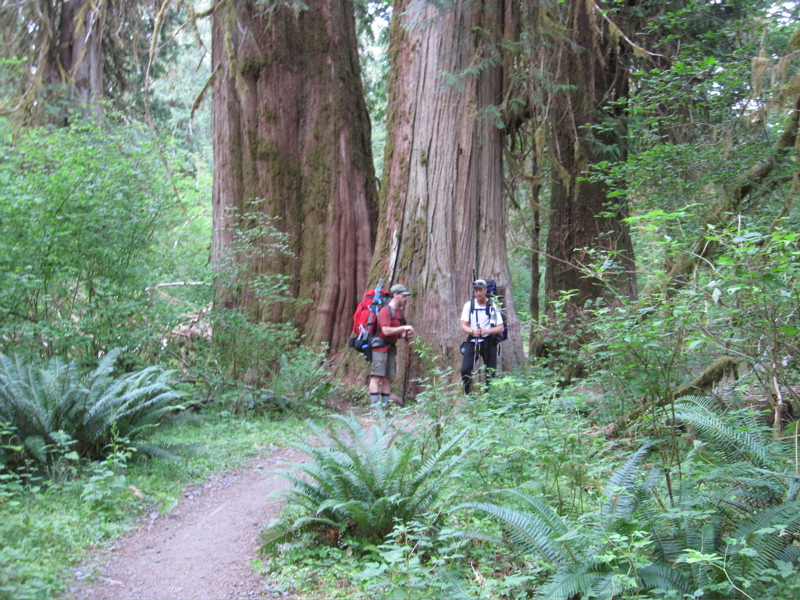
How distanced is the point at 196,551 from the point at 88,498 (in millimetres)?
974

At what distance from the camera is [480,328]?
825cm

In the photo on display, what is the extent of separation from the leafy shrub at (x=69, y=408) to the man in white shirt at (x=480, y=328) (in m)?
3.56

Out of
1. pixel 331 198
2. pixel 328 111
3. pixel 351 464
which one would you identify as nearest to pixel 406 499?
pixel 351 464

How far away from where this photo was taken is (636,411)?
5.82 meters

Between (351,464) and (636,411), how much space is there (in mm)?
2647

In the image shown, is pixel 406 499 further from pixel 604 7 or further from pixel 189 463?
pixel 604 7

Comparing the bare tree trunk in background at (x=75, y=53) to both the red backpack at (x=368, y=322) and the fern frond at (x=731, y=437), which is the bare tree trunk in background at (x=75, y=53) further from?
the fern frond at (x=731, y=437)

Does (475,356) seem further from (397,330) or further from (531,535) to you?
(531,535)

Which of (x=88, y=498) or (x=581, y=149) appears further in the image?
(x=581, y=149)

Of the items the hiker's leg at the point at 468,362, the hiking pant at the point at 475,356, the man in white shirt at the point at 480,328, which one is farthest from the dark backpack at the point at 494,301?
the hiker's leg at the point at 468,362

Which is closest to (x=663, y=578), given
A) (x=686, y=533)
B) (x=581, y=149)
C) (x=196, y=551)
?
(x=686, y=533)

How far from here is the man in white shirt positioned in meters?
8.30

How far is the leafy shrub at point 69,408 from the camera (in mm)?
5609

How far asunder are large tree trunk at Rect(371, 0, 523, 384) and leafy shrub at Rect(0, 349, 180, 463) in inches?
167
